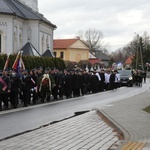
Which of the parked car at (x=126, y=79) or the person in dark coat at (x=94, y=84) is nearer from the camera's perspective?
the person in dark coat at (x=94, y=84)

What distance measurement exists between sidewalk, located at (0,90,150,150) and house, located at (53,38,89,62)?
9972 centimetres

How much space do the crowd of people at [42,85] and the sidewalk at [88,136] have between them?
660 centimetres

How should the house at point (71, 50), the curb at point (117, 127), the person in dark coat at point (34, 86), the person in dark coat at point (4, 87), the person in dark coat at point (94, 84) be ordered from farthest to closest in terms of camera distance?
the house at point (71, 50) → the person in dark coat at point (94, 84) → the person in dark coat at point (34, 86) → the person in dark coat at point (4, 87) → the curb at point (117, 127)

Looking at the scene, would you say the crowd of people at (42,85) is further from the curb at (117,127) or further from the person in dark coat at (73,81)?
the curb at (117,127)

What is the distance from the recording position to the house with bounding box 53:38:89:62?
112750 mm

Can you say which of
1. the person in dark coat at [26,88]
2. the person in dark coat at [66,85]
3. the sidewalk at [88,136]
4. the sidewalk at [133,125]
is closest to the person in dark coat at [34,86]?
the person in dark coat at [26,88]

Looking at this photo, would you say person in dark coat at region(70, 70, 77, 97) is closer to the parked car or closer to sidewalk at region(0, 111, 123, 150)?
sidewalk at region(0, 111, 123, 150)

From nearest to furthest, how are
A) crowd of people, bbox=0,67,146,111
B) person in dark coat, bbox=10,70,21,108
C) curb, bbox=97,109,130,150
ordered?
curb, bbox=97,109,130,150 < crowd of people, bbox=0,67,146,111 < person in dark coat, bbox=10,70,21,108

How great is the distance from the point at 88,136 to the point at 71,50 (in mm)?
103824

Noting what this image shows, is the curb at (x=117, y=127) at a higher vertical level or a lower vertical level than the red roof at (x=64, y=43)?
lower

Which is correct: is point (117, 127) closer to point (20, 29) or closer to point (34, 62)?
point (34, 62)

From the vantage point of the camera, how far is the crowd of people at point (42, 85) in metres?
18.9

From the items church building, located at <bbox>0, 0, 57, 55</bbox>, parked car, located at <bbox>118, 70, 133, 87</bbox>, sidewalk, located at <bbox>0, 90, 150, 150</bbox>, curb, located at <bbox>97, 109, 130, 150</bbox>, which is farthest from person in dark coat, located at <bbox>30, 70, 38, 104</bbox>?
church building, located at <bbox>0, 0, 57, 55</bbox>

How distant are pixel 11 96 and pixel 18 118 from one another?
5.06m
